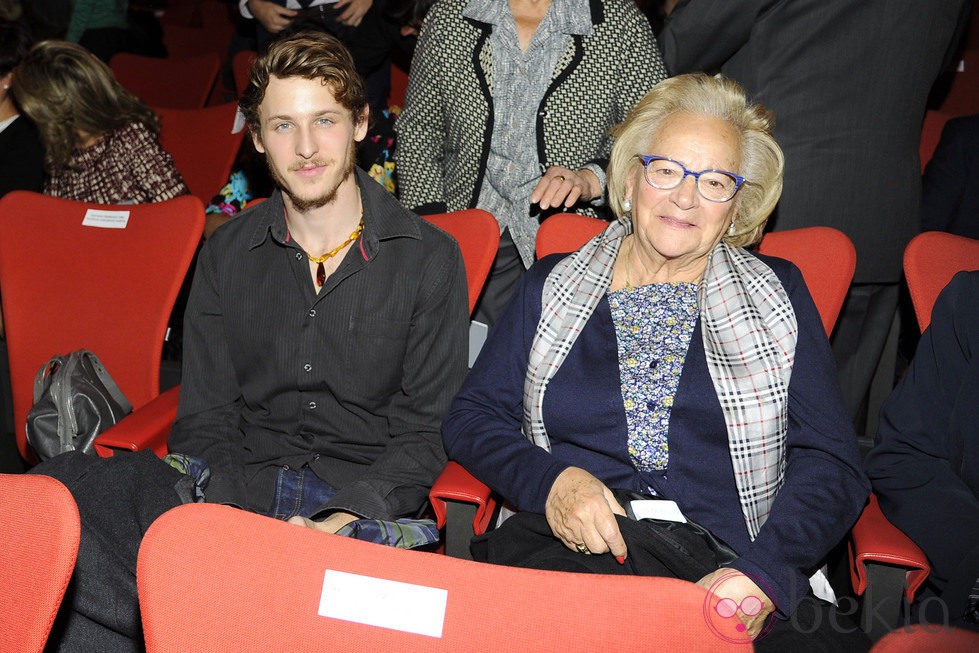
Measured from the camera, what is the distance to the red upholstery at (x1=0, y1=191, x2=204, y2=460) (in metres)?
2.46

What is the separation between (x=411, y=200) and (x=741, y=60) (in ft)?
3.36

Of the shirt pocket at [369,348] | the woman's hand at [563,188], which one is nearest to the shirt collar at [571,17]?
the woman's hand at [563,188]

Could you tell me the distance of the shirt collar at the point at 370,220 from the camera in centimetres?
203

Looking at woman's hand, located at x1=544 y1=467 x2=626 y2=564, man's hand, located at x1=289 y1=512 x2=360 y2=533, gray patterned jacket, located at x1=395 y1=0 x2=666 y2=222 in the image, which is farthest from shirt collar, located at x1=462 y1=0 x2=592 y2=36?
man's hand, located at x1=289 y1=512 x2=360 y2=533

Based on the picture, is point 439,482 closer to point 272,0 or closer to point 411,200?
point 411,200

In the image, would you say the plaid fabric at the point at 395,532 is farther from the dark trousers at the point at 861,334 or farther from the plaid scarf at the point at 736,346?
the dark trousers at the point at 861,334

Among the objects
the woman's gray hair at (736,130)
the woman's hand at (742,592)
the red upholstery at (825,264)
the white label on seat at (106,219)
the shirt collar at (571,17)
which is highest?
the shirt collar at (571,17)

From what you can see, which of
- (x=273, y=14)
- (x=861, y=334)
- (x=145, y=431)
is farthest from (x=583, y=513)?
(x=273, y=14)

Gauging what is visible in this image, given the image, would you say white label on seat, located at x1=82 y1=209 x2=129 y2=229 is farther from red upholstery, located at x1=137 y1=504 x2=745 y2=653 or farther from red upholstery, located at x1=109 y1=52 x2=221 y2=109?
red upholstery, located at x1=109 y1=52 x2=221 y2=109

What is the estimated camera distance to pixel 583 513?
1.61 m

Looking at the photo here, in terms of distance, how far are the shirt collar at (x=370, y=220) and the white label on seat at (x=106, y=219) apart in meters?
0.63

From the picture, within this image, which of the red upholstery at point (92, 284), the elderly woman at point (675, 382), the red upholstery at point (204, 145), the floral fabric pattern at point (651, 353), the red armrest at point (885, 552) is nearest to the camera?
the red armrest at point (885, 552)

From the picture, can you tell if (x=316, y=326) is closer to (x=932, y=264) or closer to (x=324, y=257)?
(x=324, y=257)

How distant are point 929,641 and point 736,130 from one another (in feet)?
4.07
